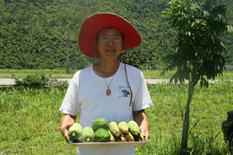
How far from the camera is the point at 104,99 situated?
1602 millimetres

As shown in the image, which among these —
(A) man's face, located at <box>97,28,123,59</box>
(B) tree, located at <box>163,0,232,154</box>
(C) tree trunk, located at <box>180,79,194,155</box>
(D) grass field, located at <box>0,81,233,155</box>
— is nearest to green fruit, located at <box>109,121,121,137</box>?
(A) man's face, located at <box>97,28,123,59</box>

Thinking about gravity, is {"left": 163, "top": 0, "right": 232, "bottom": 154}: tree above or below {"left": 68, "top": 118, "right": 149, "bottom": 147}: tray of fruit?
above

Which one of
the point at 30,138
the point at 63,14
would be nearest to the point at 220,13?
the point at 30,138

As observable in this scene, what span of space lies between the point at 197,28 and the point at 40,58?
35.2 metres

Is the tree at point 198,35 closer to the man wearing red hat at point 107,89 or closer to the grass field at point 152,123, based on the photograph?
the grass field at point 152,123

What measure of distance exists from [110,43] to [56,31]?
4159 centimetres

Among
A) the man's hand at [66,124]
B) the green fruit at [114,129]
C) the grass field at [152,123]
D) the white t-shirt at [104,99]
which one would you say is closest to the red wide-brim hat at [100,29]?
the white t-shirt at [104,99]

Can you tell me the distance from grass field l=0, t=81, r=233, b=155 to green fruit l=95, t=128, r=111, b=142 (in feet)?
7.19

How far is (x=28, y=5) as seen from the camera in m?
46.0

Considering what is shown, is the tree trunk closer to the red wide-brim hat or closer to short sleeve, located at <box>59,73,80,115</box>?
the red wide-brim hat

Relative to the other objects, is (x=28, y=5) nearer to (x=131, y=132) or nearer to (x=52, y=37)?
(x=52, y=37)

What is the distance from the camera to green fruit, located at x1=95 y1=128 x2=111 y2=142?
1391 mm

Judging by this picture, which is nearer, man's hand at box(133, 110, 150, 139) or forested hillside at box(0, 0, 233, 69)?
man's hand at box(133, 110, 150, 139)

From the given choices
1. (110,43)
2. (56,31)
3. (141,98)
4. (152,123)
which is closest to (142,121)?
(141,98)
